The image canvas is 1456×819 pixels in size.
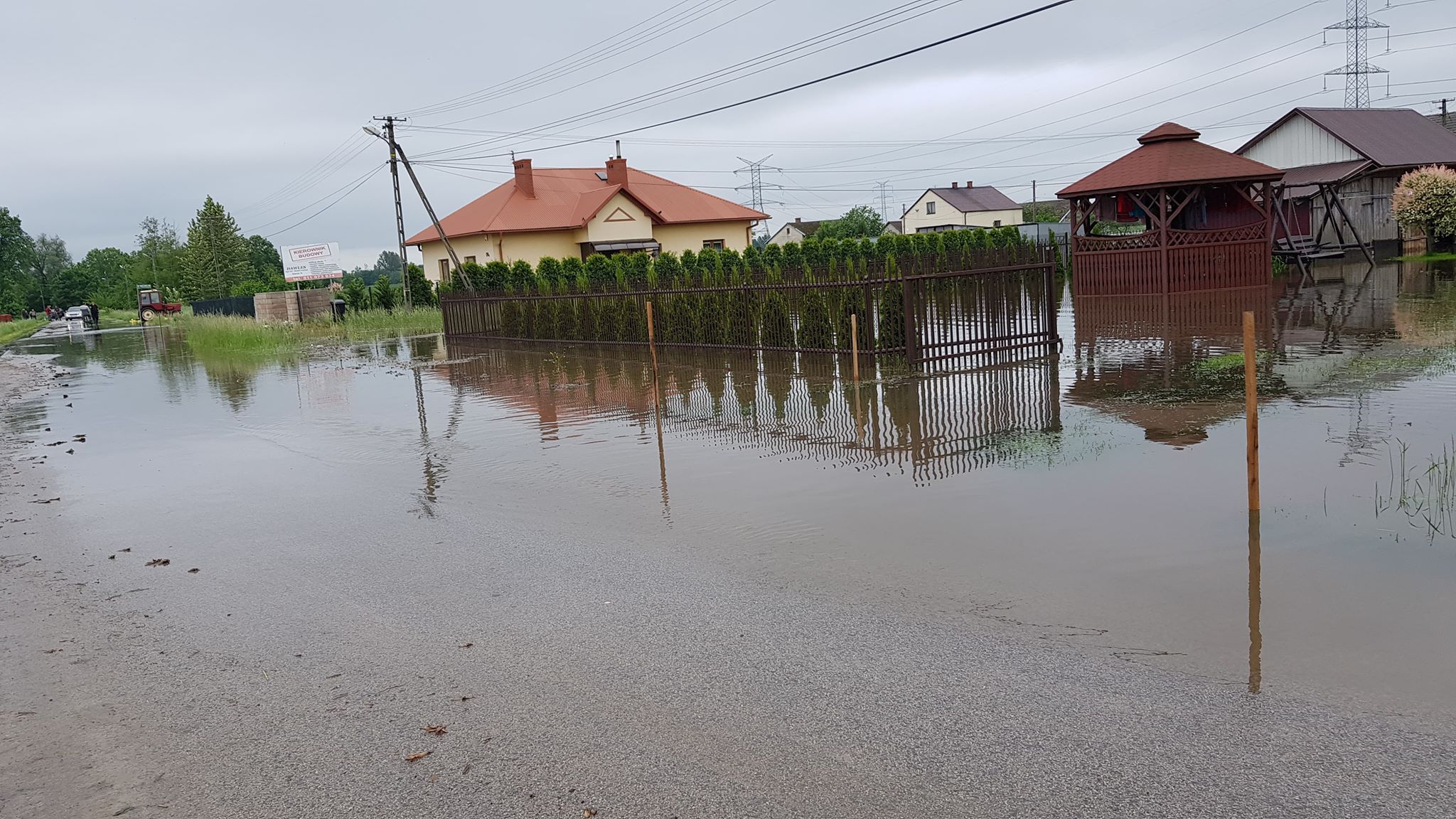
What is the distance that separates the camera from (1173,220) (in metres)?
28.8

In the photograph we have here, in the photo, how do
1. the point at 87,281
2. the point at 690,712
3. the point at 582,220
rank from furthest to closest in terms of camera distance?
1. the point at 87,281
2. the point at 582,220
3. the point at 690,712

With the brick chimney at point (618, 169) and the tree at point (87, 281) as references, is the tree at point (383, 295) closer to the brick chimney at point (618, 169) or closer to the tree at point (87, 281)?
the brick chimney at point (618, 169)

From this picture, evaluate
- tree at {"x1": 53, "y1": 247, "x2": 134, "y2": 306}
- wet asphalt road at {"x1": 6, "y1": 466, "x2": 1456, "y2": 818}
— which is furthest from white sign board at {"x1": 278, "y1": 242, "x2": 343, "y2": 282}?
tree at {"x1": 53, "y1": 247, "x2": 134, "y2": 306}

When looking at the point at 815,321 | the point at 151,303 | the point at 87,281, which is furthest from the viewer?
the point at 87,281

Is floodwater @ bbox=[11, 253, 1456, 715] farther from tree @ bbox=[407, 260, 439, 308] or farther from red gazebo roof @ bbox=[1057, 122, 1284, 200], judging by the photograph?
tree @ bbox=[407, 260, 439, 308]

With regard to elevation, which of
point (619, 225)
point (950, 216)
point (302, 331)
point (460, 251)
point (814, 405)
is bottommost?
point (814, 405)

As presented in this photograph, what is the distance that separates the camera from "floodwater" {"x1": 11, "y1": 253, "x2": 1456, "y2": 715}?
18.4ft

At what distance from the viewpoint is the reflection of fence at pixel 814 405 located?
33.8ft

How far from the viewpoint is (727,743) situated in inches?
174

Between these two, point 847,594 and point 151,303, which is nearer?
point 847,594

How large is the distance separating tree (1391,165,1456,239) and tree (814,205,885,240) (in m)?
67.6

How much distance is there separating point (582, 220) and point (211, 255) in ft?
190

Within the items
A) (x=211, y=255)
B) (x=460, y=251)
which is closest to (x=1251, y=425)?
(x=460, y=251)

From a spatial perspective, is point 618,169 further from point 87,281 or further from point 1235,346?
point 87,281
